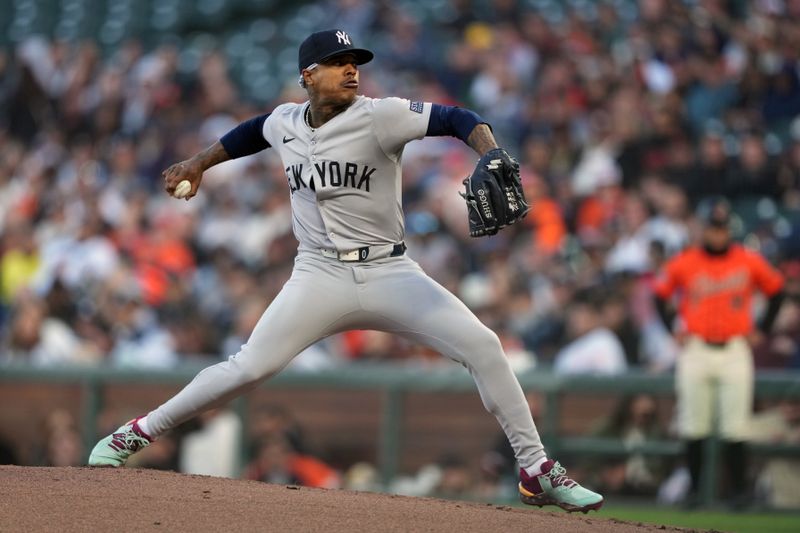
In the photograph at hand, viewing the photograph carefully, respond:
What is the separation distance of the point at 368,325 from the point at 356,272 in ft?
0.75

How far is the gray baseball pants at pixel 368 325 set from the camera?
17.6 feet

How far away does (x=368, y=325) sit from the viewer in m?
5.50

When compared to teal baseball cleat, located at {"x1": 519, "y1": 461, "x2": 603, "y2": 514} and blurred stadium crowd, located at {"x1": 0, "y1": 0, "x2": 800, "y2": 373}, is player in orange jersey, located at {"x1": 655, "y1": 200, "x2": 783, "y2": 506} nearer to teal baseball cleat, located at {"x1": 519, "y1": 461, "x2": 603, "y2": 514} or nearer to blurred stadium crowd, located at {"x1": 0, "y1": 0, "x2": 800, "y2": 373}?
blurred stadium crowd, located at {"x1": 0, "y1": 0, "x2": 800, "y2": 373}

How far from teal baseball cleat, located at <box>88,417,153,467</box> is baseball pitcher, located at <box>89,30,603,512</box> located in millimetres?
103

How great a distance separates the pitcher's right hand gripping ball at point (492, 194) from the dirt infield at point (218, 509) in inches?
43.0

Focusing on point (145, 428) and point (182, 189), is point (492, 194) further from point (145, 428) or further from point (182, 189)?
point (145, 428)

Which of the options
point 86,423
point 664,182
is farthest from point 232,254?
point 664,182

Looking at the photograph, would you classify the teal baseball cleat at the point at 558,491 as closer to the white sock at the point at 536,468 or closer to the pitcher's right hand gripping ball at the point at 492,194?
the white sock at the point at 536,468

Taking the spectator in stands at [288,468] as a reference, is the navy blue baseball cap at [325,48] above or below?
above

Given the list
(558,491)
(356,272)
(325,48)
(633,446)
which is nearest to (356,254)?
(356,272)

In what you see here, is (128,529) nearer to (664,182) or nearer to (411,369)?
(411,369)

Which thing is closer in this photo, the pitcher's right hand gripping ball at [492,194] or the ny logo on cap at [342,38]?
the pitcher's right hand gripping ball at [492,194]

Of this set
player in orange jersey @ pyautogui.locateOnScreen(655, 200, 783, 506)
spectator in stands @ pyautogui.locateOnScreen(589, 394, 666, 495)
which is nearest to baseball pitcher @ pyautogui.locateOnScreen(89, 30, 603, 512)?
player in orange jersey @ pyautogui.locateOnScreen(655, 200, 783, 506)

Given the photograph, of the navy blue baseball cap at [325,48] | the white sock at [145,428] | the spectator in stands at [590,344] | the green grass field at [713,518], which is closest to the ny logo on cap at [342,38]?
the navy blue baseball cap at [325,48]
